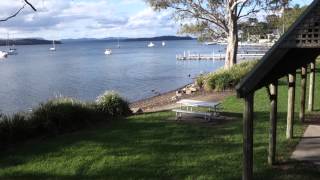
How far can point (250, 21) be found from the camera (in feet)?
110

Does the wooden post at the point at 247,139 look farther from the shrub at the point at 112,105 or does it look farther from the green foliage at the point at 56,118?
the shrub at the point at 112,105

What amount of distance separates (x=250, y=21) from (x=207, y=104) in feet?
63.8

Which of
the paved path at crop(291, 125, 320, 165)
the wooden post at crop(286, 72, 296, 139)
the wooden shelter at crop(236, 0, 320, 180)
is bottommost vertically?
the paved path at crop(291, 125, 320, 165)

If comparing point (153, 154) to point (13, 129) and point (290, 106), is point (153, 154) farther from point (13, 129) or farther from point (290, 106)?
point (13, 129)

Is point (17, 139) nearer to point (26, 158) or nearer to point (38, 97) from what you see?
point (26, 158)

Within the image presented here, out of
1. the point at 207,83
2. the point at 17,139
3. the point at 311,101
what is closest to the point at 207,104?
the point at 311,101

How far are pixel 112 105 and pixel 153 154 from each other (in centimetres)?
640

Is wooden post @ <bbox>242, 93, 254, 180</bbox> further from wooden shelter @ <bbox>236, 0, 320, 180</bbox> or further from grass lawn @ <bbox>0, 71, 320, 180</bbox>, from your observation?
grass lawn @ <bbox>0, 71, 320, 180</bbox>

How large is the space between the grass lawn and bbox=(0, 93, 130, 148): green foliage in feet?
2.20

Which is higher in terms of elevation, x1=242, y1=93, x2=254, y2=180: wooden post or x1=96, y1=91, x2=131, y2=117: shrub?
x1=242, y1=93, x2=254, y2=180: wooden post

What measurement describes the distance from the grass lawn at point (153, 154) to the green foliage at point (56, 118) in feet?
2.20

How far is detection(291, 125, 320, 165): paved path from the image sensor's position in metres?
9.73

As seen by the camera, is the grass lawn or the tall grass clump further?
the tall grass clump

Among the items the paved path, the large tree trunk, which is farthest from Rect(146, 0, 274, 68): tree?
the paved path
